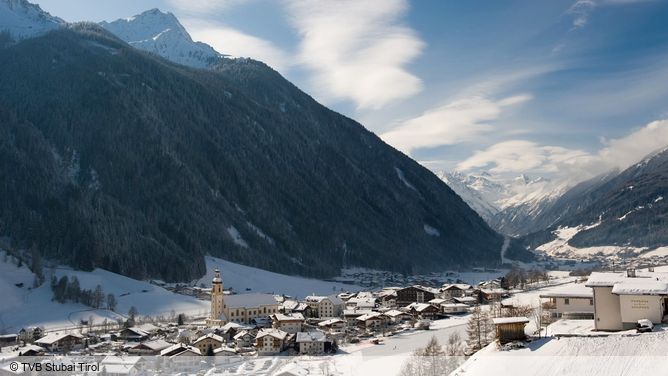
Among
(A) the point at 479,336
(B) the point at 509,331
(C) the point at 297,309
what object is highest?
(B) the point at 509,331

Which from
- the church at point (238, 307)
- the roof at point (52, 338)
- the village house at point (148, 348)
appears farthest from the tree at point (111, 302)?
the village house at point (148, 348)

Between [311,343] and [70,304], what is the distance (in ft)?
173

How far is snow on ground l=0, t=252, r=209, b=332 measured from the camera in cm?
9438

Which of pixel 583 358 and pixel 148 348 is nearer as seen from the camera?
pixel 583 358

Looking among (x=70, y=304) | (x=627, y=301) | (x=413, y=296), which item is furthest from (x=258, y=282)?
(x=627, y=301)

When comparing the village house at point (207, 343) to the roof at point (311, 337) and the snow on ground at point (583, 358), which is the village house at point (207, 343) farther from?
the snow on ground at point (583, 358)

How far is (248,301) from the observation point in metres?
94.7

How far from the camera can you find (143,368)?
54.2 m

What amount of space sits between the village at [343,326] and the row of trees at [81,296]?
29.1 feet

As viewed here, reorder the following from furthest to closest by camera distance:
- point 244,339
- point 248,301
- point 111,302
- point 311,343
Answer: point 111,302 → point 248,301 → point 244,339 → point 311,343

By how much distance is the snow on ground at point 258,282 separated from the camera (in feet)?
449

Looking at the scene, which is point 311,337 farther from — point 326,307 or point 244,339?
point 326,307

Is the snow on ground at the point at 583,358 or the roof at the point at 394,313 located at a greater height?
the snow on ground at the point at 583,358

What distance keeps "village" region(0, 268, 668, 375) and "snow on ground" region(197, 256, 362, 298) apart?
1409 centimetres
